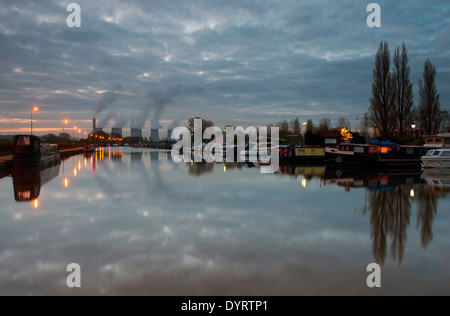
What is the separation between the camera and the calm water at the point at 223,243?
522cm

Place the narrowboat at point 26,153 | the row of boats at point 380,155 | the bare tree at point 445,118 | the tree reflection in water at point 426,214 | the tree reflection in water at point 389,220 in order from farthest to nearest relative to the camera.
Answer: the bare tree at point 445,118, the row of boats at point 380,155, the narrowboat at point 26,153, the tree reflection in water at point 426,214, the tree reflection in water at point 389,220

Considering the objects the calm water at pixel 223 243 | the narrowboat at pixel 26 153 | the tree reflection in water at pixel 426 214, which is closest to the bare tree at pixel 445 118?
the tree reflection in water at pixel 426 214

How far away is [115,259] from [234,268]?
2.20 metres

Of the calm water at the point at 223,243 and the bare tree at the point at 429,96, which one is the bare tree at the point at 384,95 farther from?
the calm water at the point at 223,243

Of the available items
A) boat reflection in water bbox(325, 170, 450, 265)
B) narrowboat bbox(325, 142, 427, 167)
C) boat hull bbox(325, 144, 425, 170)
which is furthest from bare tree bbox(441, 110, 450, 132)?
boat reflection in water bbox(325, 170, 450, 265)

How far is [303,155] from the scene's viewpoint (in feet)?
110

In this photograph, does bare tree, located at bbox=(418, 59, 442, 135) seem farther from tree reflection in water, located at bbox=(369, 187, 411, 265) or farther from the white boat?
tree reflection in water, located at bbox=(369, 187, 411, 265)

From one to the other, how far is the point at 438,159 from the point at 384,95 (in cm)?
1923

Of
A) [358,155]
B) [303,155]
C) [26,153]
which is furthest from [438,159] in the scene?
[26,153]

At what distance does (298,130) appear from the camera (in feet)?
368

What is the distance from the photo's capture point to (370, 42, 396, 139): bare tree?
4256 centimetres

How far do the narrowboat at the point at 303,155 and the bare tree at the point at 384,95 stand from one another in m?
13.6
